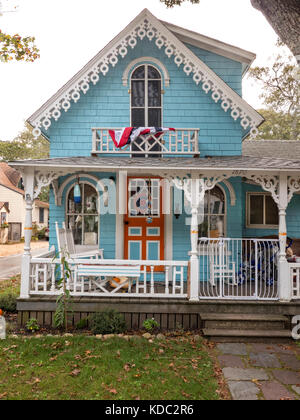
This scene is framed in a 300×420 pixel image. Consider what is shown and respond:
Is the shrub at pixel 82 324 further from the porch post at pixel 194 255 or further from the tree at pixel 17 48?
the tree at pixel 17 48

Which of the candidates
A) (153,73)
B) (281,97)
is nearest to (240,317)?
(153,73)

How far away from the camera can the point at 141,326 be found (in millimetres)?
6234

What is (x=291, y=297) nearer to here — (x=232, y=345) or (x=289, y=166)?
(x=232, y=345)

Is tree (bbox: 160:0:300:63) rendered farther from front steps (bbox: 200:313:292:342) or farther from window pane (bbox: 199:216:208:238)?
window pane (bbox: 199:216:208:238)

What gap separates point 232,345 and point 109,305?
95.8 inches

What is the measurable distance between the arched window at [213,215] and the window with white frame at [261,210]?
114 cm

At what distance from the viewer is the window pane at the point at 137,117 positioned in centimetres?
880

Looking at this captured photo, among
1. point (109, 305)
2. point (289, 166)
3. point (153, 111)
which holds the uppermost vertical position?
point (153, 111)

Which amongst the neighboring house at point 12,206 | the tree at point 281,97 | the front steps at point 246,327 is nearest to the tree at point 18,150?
A: the neighboring house at point 12,206

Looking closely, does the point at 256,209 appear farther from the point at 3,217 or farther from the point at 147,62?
the point at 3,217

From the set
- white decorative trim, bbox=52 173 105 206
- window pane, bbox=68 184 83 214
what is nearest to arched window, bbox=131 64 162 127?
white decorative trim, bbox=52 173 105 206

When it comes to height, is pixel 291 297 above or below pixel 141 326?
above

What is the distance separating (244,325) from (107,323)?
2.59m
